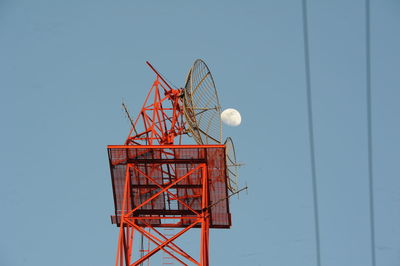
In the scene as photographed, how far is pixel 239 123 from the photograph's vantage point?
49844 millimetres

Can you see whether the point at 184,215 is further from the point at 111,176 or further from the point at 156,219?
the point at 111,176

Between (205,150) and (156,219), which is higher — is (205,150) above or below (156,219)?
above

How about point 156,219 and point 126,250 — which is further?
point 156,219

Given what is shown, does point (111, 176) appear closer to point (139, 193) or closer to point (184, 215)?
point (139, 193)

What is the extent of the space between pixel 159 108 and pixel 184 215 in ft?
22.6

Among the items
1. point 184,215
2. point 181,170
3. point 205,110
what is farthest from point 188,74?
point 184,215

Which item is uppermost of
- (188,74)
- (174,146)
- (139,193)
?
(188,74)

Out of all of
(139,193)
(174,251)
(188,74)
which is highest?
(188,74)

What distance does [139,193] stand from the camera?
4766cm

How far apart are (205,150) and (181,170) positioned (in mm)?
2171

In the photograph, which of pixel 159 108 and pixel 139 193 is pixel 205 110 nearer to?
pixel 159 108

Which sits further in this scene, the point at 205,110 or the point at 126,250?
the point at 205,110

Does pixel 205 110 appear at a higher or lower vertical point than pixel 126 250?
higher

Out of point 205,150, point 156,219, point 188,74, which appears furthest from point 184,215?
point 188,74
